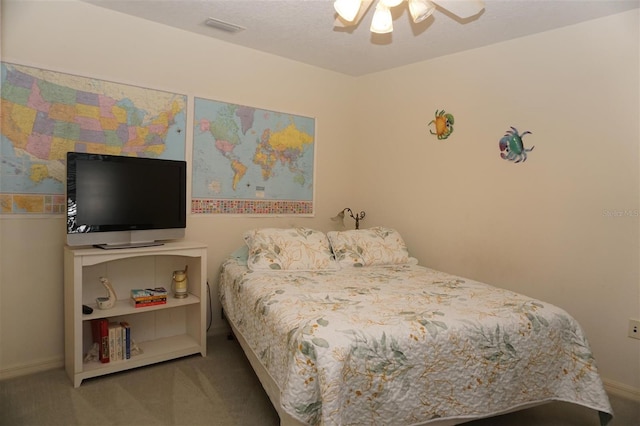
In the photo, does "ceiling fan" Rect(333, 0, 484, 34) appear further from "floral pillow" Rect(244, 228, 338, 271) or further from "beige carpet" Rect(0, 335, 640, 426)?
"beige carpet" Rect(0, 335, 640, 426)

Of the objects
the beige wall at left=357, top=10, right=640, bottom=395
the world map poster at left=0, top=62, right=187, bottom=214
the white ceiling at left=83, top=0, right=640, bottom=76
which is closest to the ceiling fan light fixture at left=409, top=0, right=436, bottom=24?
the white ceiling at left=83, top=0, right=640, bottom=76

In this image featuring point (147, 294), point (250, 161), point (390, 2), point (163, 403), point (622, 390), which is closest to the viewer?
point (390, 2)

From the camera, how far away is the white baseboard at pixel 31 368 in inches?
86.4

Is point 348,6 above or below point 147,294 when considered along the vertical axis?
above

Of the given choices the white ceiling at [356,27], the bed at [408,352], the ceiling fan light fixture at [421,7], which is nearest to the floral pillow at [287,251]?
the bed at [408,352]

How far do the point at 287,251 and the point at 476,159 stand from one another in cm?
155

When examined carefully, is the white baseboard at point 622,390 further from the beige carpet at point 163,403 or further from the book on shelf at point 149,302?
the book on shelf at point 149,302

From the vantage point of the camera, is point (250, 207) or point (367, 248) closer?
point (367, 248)

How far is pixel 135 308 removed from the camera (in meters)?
2.33

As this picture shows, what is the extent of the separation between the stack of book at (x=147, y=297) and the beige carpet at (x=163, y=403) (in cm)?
40

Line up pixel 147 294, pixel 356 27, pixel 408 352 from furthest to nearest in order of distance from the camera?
pixel 356 27, pixel 147 294, pixel 408 352

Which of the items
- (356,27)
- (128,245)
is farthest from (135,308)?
(356,27)

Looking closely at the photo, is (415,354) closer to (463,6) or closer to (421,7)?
(421,7)

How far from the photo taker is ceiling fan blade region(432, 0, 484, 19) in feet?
6.08
